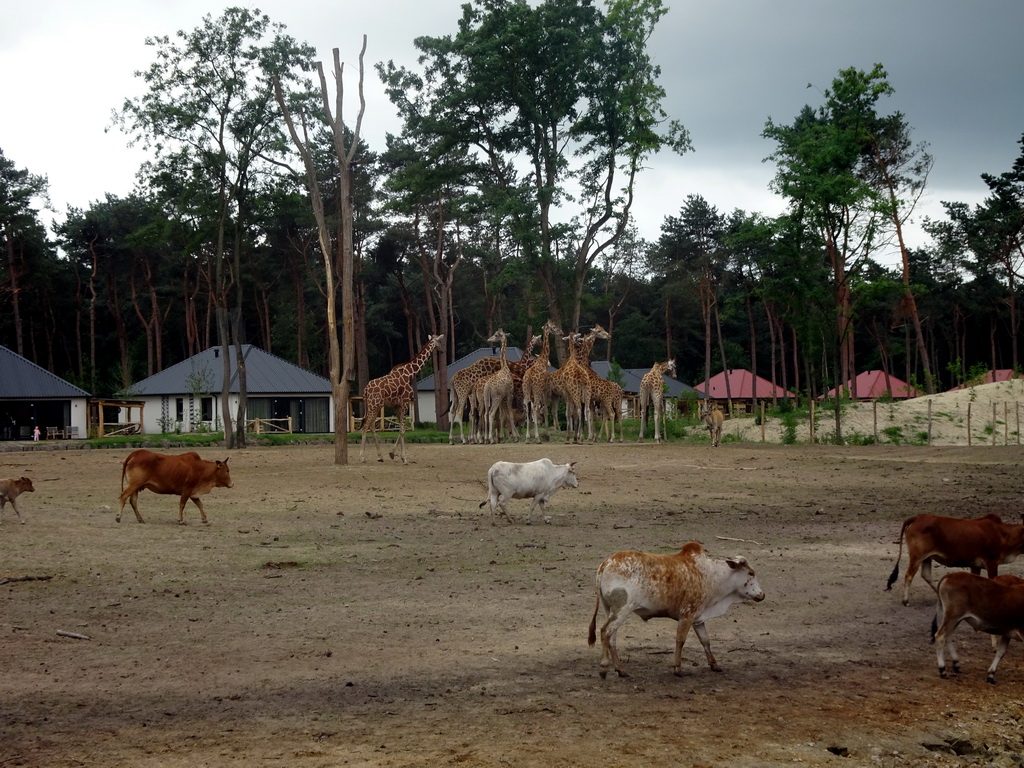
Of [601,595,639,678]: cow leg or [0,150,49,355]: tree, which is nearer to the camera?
[601,595,639,678]: cow leg

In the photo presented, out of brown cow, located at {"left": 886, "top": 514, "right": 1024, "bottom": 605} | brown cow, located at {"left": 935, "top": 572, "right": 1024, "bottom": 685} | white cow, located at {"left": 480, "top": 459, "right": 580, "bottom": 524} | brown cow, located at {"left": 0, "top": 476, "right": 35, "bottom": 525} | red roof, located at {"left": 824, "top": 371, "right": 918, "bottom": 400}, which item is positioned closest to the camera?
brown cow, located at {"left": 935, "top": 572, "right": 1024, "bottom": 685}

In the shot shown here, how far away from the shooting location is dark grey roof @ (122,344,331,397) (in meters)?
62.0

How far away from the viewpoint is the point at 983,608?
8.33m

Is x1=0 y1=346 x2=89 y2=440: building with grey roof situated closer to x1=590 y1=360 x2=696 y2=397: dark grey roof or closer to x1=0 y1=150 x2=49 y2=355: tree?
x1=0 y1=150 x2=49 y2=355: tree

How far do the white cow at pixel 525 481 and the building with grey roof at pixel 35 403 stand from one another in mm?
46716

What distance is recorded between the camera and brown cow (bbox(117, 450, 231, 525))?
52.3ft

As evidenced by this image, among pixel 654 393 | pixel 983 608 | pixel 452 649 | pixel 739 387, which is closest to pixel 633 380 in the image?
pixel 739 387

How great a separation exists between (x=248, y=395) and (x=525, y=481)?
47.8 meters

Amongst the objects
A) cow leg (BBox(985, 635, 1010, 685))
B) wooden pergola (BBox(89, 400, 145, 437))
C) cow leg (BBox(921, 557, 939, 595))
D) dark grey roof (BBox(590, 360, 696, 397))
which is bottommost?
cow leg (BBox(985, 635, 1010, 685))

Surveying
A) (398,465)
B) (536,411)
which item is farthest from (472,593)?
(536,411)

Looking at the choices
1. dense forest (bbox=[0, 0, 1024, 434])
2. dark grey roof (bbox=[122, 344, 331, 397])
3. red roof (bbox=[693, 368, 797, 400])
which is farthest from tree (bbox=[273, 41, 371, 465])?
red roof (bbox=[693, 368, 797, 400])

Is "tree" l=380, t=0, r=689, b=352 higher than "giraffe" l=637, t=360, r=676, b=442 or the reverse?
higher

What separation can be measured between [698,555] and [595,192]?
38.7 metres

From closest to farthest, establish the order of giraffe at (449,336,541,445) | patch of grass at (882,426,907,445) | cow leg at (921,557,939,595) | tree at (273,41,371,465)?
cow leg at (921,557,939,595) < tree at (273,41,371,465) < patch of grass at (882,426,907,445) < giraffe at (449,336,541,445)
